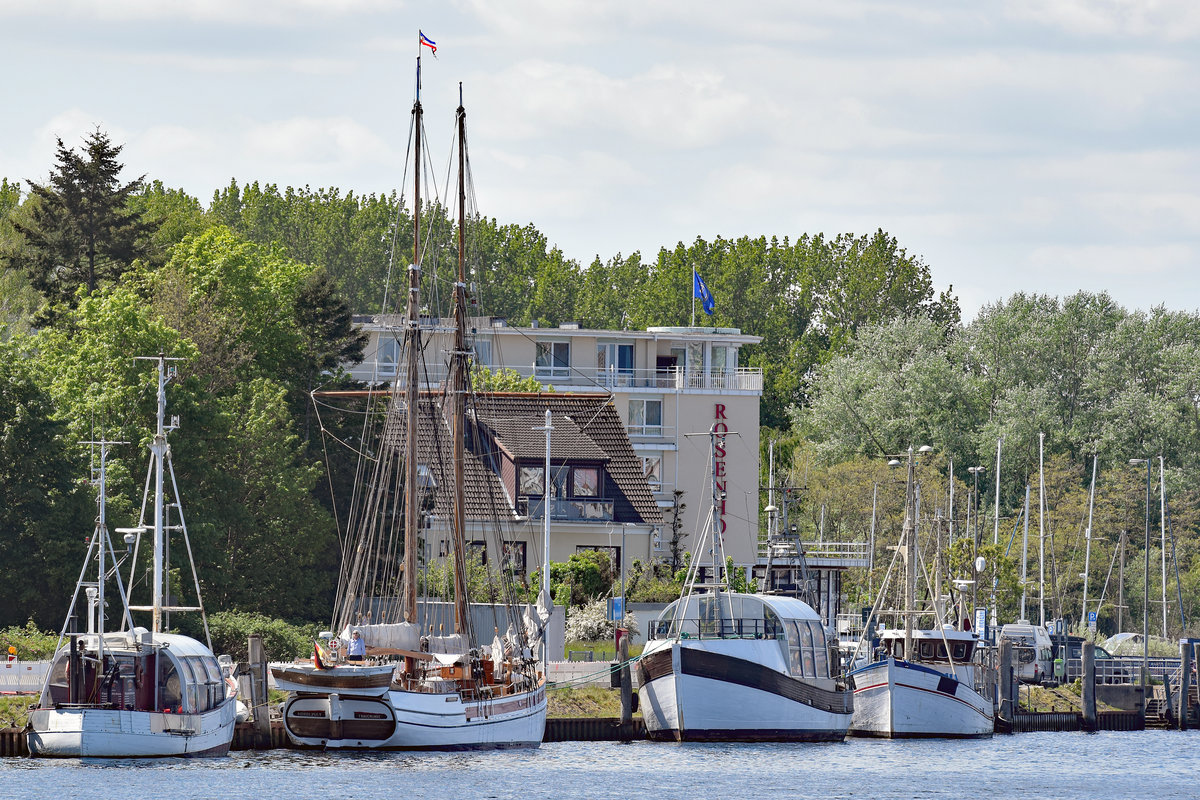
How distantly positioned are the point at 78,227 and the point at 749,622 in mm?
39826

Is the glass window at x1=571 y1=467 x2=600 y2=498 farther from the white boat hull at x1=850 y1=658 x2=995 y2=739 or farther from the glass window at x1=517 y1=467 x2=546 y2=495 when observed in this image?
the white boat hull at x1=850 y1=658 x2=995 y2=739

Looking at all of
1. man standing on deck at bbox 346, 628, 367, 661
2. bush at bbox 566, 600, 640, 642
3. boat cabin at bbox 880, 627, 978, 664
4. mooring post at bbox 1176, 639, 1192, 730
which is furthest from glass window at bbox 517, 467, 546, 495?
man standing on deck at bbox 346, 628, 367, 661

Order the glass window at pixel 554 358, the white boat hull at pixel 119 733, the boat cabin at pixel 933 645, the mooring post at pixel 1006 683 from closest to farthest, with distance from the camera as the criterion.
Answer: the white boat hull at pixel 119 733
the boat cabin at pixel 933 645
the mooring post at pixel 1006 683
the glass window at pixel 554 358

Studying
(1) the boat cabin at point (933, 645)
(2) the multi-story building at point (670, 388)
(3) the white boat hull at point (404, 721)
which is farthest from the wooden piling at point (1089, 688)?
(3) the white boat hull at point (404, 721)

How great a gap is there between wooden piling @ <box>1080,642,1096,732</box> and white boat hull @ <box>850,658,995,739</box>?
8.89 meters

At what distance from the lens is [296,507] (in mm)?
77188

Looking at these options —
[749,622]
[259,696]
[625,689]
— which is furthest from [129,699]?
[749,622]

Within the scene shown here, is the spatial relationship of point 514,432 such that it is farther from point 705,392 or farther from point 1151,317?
point 1151,317

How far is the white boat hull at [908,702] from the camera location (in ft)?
223

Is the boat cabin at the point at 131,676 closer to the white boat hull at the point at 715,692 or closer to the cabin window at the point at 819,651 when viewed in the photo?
the white boat hull at the point at 715,692

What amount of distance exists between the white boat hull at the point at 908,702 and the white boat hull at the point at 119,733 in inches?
1009

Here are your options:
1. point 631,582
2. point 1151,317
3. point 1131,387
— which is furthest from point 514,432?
point 1151,317

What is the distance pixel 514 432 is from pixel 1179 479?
41.8 m

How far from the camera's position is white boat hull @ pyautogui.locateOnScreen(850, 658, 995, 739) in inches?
2677
